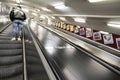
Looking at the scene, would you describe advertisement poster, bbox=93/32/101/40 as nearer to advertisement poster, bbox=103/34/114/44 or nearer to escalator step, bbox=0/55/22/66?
advertisement poster, bbox=103/34/114/44

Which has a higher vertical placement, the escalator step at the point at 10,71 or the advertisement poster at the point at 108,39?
the advertisement poster at the point at 108,39

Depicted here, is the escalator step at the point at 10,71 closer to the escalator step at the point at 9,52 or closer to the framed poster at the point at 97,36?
the escalator step at the point at 9,52

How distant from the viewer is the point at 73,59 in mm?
3246

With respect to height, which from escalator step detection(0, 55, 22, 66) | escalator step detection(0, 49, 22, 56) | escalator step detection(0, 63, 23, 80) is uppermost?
escalator step detection(0, 49, 22, 56)

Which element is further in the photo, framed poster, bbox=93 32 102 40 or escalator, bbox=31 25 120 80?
framed poster, bbox=93 32 102 40

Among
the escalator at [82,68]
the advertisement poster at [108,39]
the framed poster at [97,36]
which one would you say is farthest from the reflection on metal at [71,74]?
the framed poster at [97,36]

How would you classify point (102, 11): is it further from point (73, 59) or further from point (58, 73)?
point (58, 73)

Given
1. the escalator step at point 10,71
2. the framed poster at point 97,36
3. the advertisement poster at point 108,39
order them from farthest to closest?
the framed poster at point 97,36 → the advertisement poster at point 108,39 → the escalator step at point 10,71

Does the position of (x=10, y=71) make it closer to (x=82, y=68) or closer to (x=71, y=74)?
(x=71, y=74)

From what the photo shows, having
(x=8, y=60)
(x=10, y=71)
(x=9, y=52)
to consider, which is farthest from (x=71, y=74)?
(x=9, y=52)

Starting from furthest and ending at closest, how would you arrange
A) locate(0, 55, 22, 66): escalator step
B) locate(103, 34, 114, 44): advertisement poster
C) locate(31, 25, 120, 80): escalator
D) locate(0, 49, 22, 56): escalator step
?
locate(103, 34, 114, 44): advertisement poster → locate(0, 49, 22, 56): escalator step → locate(0, 55, 22, 66): escalator step → locate(31, 25, 120, 80): escalator

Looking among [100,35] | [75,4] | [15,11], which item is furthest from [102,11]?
[15,11]

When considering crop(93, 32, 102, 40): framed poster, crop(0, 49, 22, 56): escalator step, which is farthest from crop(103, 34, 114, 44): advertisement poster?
crop(0, 49, 22, 56): escalator step

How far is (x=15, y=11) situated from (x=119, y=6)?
13.3ft
